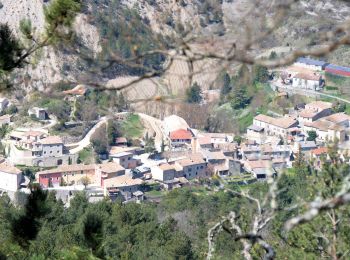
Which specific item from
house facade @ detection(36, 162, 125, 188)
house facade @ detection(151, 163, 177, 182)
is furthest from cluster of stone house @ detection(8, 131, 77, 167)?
house facade @ detection(151, 163, 177, 182)

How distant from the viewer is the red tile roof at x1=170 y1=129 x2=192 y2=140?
1071 inches

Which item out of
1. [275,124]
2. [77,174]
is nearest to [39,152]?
[77,174]

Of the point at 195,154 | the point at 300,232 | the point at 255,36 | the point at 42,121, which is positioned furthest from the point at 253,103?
the point at 42,121

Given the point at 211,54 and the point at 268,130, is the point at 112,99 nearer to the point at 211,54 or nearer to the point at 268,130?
the point at 211,54

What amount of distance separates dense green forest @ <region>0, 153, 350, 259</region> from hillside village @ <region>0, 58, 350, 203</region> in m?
1.59

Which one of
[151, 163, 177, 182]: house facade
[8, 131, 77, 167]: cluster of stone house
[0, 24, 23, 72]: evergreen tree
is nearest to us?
[0, 24, 23, 72]: evergreen tree

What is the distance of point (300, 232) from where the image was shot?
7422 mm

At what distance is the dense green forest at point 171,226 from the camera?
214 inches

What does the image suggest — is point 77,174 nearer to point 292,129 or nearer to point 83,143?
point 83,143

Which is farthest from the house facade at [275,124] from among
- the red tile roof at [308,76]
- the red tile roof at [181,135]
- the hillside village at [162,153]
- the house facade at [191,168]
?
the house facade at [191,168]

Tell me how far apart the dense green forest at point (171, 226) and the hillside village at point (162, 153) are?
1589 mm

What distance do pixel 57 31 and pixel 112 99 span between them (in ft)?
4.43

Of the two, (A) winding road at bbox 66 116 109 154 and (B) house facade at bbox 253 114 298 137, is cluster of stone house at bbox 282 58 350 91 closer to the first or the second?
(B) house facade at bbox 253 114 298 137

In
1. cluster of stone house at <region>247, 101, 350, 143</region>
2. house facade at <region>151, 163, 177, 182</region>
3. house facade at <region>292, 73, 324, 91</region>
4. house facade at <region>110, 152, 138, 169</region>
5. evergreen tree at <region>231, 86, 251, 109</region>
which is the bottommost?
house facade at <region>151, 163, 177, 182</region>
